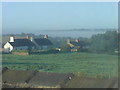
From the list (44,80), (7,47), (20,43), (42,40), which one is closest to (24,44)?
(20,43)

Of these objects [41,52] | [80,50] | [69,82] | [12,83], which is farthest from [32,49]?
[69,82]

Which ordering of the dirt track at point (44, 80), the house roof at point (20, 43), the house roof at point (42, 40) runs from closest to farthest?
the dirt track at point (44, 80) < the house roof at point (42, 40) < the house roof at point (20, 43)

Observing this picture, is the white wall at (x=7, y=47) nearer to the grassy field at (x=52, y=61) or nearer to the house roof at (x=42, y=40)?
the grassy field at (x=52, y=61)

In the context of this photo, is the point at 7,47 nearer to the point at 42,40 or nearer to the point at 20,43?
the point at 20,43

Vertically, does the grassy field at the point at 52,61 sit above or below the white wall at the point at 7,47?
below

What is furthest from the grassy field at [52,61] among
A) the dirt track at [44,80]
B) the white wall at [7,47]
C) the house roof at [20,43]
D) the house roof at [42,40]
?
the dirt track at [44,80]

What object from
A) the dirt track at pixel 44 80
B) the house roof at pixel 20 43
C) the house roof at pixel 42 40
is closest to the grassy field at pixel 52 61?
the house roof at pixel 20 43

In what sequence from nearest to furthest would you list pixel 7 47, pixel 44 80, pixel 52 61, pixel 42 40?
pixel 44 80
pixel 42 40
pixel 7 47
pixel 52 61

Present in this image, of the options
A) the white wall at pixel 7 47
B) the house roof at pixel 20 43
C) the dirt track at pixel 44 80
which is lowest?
the dirt track at pixel 44 80

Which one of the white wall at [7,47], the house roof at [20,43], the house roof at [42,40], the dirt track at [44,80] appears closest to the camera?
the dirt track at [44,80]

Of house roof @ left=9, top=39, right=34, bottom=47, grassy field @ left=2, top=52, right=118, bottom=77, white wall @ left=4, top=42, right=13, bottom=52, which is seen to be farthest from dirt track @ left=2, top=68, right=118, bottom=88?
house roof @ left=9, top=39, right=34, bottom=47

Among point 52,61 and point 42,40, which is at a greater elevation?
point 42,40

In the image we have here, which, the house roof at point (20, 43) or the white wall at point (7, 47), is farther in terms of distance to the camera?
the house roof at point (20, 43)

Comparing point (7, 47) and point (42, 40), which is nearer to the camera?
point (42, 40)
